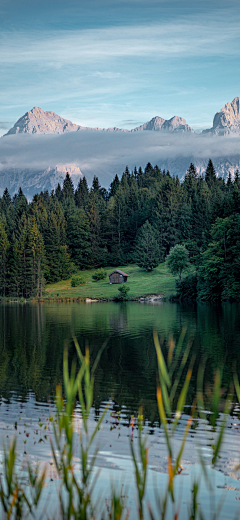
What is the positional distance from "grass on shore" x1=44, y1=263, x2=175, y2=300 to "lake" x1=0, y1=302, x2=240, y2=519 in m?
52.5

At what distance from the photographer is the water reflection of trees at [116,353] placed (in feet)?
60.9

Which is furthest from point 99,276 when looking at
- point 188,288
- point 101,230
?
point 101,230

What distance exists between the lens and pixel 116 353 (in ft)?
94.5

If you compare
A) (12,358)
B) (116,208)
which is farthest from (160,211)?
Answer: (12,358)

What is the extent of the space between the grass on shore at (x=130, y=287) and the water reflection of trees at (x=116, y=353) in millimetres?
42916

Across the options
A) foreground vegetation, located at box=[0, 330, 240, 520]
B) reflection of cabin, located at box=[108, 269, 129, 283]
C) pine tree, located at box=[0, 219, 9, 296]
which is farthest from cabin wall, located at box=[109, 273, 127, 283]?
foreground vegetation, located at box=[0, 330, 240, 520]

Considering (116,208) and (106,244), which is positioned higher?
(116,208)

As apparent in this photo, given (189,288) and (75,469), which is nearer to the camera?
(75,469)

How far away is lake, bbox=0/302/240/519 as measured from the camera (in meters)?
9.76

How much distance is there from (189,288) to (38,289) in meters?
39.0

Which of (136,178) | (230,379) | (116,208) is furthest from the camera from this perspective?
(136,178)

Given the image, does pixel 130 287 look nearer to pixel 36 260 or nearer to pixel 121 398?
pixel 36 260

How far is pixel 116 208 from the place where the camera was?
149 meters

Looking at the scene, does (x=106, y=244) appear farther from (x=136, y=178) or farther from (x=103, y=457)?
(x=103, y=457)
